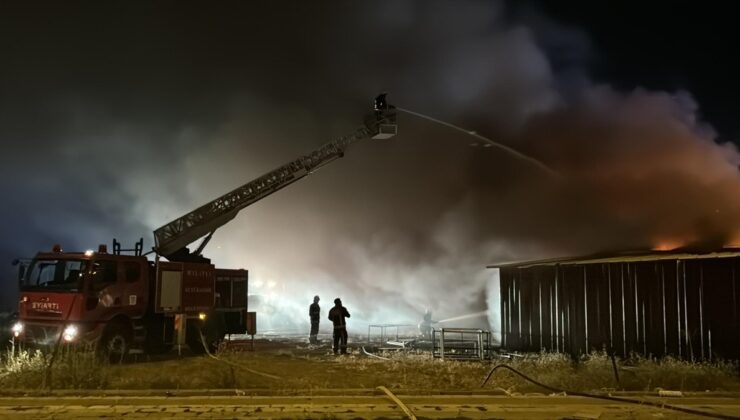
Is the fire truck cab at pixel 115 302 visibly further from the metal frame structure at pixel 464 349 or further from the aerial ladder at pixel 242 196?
→ the metal frame structure at pixel 464 349

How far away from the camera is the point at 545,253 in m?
23.1

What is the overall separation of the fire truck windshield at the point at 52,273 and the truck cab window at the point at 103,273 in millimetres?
240

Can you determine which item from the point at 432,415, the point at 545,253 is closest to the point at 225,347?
the point at 432,415

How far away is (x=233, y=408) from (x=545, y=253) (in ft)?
59.0

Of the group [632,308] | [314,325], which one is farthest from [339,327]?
[632,308]

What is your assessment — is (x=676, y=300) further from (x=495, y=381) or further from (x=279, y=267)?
(x=279, y=267)

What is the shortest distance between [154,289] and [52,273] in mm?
2132

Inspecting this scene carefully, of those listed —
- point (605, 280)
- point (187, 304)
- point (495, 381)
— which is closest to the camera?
point (495, 381)

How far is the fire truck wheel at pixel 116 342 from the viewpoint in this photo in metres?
11.8

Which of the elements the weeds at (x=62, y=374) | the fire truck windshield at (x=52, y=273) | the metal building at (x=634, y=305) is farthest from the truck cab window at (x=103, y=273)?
the metal building at (x=634, y=305)

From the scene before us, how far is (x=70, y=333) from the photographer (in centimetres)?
1121

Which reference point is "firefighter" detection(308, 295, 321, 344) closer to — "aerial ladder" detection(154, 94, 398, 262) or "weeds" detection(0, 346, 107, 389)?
"aerial ladder" detection(154, 94, 398, 262)

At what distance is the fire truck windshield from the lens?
38.5 feet

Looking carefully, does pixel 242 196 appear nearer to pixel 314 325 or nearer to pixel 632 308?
pixel 314 325
